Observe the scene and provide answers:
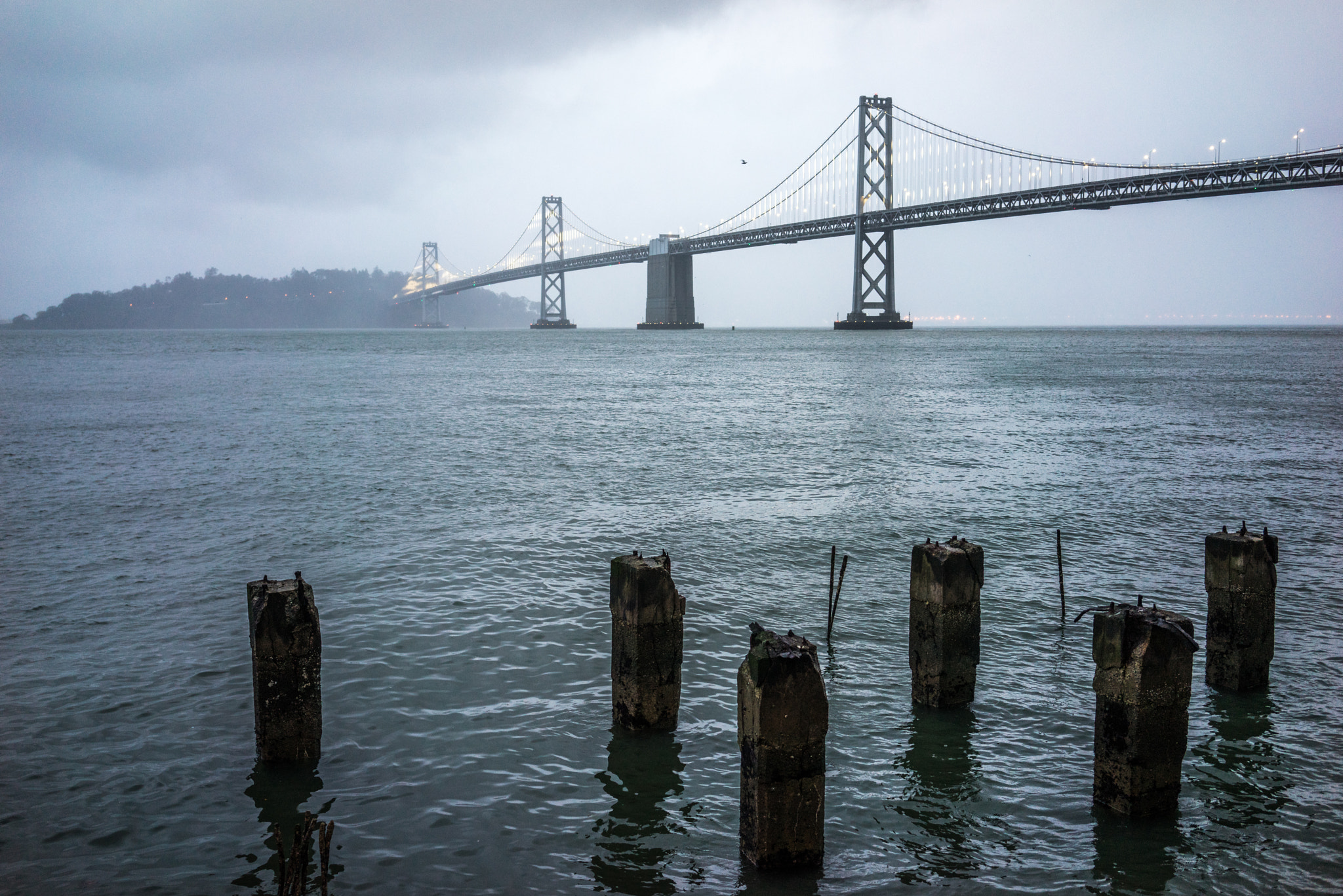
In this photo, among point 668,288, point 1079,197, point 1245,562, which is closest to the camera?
point 1245,562

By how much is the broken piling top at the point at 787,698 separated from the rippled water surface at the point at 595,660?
2.41 ft

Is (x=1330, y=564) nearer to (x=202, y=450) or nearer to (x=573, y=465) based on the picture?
(x=573, y=465)

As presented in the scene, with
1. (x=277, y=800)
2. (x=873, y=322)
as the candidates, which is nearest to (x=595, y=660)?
(x=277, y=800)

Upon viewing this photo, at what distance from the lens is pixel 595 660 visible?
678 cm

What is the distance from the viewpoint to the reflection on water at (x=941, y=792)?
4277 mm

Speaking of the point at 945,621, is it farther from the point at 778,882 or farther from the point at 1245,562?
the point at 778,882

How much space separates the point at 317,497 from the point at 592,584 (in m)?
6.40

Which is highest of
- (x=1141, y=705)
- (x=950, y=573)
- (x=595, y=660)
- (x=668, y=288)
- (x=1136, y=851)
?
(x=668, y=288)

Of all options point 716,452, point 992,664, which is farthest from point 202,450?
point 992,664

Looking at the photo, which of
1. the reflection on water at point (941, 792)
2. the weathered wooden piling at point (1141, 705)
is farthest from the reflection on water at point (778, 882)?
the weathered wooden piling at point (1141, 705)

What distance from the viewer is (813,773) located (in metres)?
3.84

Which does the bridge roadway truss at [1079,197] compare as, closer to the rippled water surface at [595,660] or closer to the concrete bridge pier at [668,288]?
the concrete bridge pier at [668,288]

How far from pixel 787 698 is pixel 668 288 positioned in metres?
113

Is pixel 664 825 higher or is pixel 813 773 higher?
pixel 813 773
